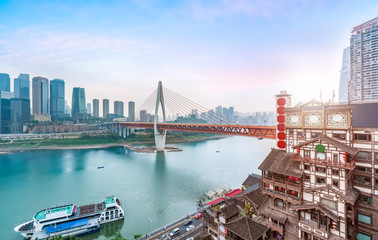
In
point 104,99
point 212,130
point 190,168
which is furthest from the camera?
point 104,99

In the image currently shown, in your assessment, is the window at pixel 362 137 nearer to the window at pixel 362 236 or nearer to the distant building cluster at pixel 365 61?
the window at pixel 362 236

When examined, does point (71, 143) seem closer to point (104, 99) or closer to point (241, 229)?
point (241, 229)

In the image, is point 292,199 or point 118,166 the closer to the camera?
point 292,199

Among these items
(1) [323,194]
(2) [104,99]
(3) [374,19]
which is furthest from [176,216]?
(2) [104,99]

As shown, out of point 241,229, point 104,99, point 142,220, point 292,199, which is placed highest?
point 104,99

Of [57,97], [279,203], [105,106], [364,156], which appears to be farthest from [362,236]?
[105,106]

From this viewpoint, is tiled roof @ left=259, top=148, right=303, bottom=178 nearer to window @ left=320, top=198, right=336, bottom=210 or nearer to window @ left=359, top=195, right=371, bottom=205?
window @ left=320, top=198, right=336, bottom=210

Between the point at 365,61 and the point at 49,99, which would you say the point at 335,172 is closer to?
the point at 365,61
